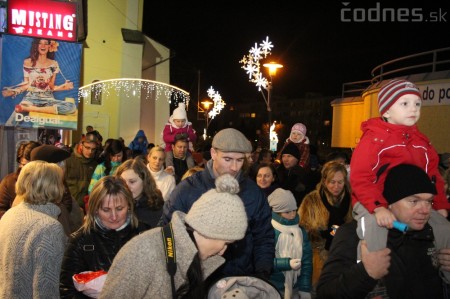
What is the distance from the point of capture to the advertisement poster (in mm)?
7531

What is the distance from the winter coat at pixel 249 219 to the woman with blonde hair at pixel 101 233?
1.19 feet

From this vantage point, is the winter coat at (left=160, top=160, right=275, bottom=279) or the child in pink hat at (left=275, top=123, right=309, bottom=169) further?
the child in pink hat at (left=275, top=123, right=309, bottom=169)

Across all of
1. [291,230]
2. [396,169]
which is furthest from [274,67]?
[396,169]

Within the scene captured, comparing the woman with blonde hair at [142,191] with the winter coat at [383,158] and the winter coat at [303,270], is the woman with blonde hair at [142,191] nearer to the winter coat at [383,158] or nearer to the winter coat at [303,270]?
the winter coat at [303,270]

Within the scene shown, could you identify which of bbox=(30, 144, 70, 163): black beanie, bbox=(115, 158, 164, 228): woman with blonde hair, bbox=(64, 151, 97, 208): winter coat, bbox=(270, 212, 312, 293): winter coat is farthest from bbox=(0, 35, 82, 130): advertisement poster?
bbox=(270, 212, 312, 293): winter coat

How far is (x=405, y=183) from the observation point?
2.84 m

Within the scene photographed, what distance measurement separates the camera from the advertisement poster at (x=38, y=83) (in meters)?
7.53

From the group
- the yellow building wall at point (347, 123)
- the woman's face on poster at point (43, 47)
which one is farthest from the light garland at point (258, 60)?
the woman's face on poster at point (43, 47)

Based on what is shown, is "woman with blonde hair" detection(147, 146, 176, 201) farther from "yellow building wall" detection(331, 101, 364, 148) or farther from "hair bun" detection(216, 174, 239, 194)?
"yellow building wall" detection(331, 101, 364, 148)

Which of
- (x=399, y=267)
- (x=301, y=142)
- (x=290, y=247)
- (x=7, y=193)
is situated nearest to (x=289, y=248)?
(x=290, y=247)

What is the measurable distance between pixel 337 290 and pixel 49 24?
7481 millimetres

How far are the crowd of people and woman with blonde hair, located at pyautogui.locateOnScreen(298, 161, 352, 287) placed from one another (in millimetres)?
14

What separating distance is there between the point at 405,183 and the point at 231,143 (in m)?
1.78

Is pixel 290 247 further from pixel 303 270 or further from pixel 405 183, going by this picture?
pixel 405 183
